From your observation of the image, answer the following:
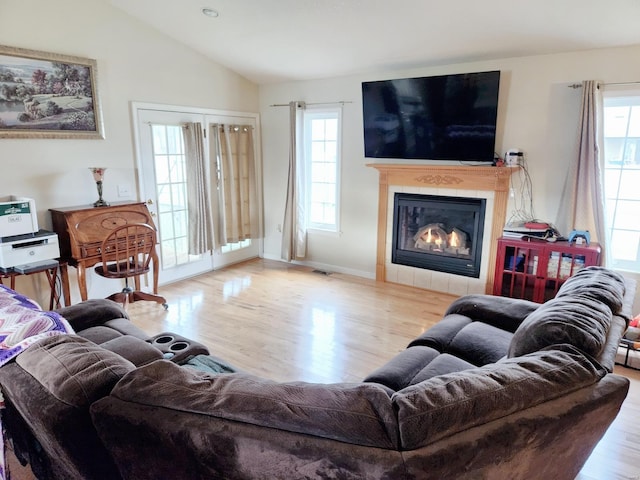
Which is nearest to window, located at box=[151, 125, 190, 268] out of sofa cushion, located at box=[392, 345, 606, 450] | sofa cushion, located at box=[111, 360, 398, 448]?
sofa cushion, located at box=[111, 360, 398, 448]

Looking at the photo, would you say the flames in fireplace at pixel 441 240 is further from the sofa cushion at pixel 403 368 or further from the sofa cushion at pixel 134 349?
the sofa cushion at pixel 134 349

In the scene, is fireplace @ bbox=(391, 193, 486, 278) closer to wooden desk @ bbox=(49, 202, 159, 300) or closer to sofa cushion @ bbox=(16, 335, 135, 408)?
wooden desk @ bbox=(49, 202, 159, 300)

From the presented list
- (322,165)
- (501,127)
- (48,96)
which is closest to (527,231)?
(501,127)

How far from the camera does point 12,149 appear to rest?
10.8ft

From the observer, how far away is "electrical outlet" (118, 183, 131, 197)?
4.04m

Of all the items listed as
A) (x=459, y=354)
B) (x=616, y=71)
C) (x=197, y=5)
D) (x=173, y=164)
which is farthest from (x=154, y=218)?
(x=616, y=71)

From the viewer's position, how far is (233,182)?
5102mm

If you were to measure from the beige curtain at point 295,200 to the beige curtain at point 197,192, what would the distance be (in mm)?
955

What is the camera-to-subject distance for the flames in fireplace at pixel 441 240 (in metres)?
4.26

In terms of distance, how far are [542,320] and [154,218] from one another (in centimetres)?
381

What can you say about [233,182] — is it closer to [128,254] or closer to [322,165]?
[322,165]

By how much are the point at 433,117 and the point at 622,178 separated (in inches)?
65.0

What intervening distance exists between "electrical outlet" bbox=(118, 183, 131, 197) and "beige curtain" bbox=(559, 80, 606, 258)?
3.99 meters

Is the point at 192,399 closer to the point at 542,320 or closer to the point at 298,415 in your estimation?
the point at 298,415
